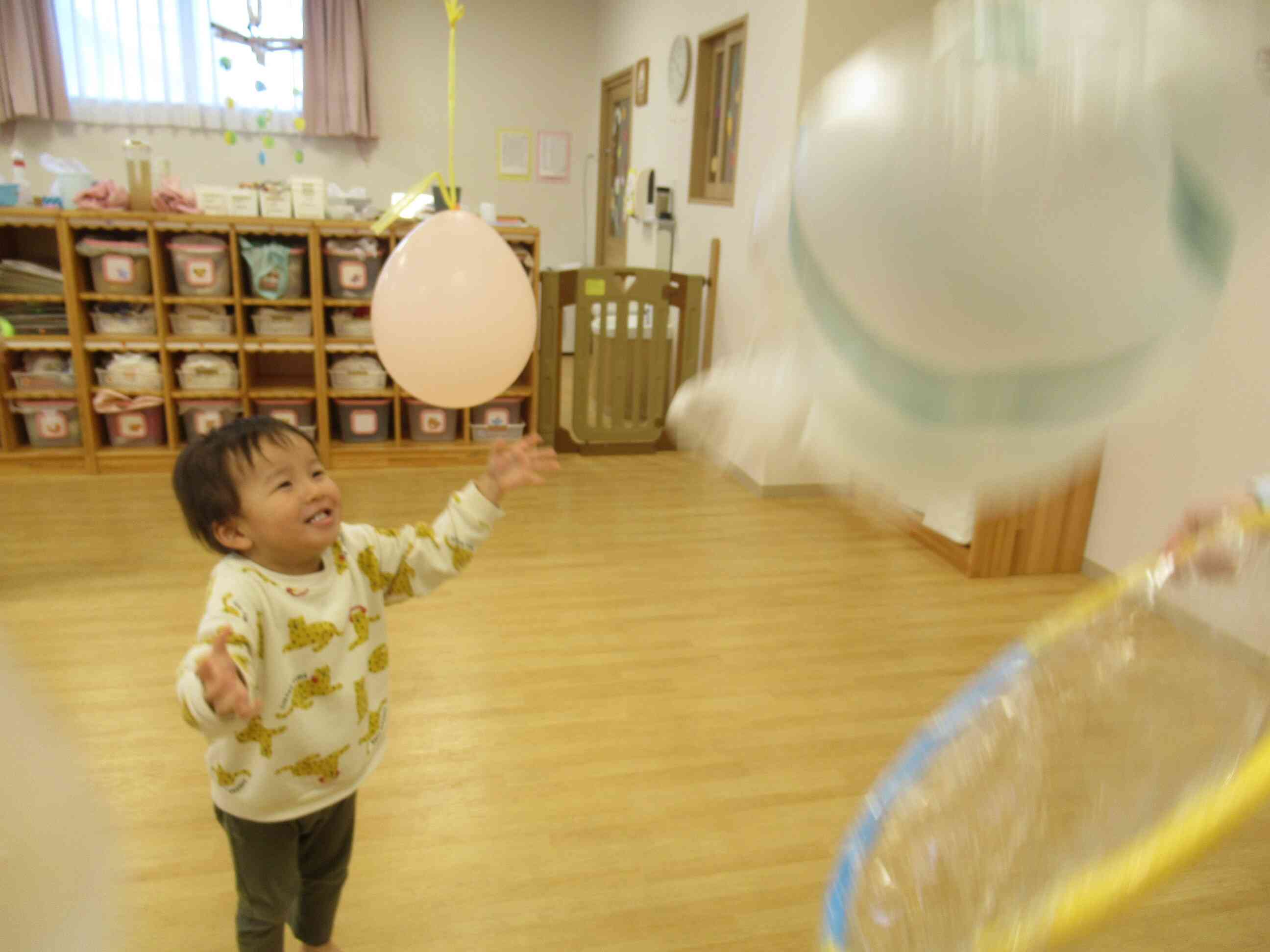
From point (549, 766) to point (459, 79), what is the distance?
17.2ft

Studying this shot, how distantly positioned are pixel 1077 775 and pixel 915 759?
0.13 metres

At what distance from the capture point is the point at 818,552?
3137 mm

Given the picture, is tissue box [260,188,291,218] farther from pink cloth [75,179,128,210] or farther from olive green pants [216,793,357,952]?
olive green pants [216,793,357,952]

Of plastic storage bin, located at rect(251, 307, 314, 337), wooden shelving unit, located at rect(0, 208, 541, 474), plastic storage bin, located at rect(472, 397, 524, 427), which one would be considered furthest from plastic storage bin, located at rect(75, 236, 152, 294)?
plastic storage bin, located at rect(472, 397, 524, 427)

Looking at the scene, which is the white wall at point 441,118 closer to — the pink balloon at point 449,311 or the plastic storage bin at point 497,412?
the plastic storage bin at point 497,412

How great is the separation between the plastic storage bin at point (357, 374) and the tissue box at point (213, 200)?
0.70 metres

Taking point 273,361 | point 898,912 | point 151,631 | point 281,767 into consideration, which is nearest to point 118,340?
point 273,361

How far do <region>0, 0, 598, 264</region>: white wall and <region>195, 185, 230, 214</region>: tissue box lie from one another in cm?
246

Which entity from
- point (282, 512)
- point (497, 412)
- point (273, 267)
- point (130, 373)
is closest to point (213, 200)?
point (273, 267)

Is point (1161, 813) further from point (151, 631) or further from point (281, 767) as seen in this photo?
point (151, 631)

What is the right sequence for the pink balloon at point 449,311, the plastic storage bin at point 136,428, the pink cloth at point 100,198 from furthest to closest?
the plastic storage bin at point 136,428
the pink cloth at point 100,198
the pink balloon at point 449,311

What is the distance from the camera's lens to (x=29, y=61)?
5.19 m

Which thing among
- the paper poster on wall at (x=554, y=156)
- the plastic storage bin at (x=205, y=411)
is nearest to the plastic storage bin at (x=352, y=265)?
the plastic storage bin at (x=205, y=411)

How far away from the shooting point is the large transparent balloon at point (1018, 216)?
0.49m
